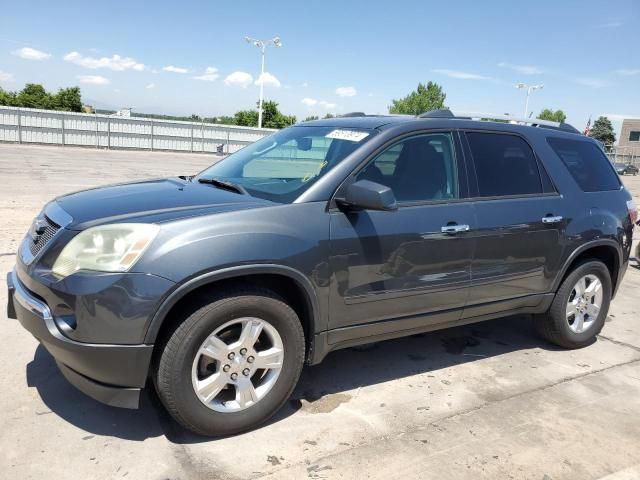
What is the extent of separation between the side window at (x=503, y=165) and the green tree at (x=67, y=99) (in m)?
39.1

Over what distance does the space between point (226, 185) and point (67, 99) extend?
3949 centimetres

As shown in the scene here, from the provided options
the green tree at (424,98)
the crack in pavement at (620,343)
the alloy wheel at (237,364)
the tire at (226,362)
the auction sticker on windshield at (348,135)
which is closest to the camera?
the tire at (226,362)

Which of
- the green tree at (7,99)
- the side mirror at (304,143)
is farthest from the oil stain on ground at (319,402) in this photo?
the green tree at (7,99)

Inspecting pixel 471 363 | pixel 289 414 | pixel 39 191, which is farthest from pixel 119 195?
pixel 39 191

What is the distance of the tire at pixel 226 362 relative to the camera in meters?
2.75

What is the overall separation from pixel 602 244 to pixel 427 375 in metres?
1.92

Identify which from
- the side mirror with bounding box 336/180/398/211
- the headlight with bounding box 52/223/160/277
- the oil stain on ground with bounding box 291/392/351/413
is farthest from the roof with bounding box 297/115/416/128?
the oil stain on ground with bounding box 291/392/351/413

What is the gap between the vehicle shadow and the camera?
311 cm

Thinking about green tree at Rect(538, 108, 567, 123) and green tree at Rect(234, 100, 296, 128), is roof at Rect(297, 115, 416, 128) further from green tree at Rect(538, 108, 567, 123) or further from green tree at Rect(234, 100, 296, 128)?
green tree at Rect(538, 108, 567, 123)

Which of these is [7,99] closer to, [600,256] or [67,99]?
[67,99]

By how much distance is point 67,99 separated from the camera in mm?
38031

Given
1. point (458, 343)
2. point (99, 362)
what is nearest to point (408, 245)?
point (458, 343)

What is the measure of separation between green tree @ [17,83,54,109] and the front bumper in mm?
39412

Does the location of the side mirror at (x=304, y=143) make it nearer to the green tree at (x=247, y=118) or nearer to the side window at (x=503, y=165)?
the side window at (x=503, y=165)
